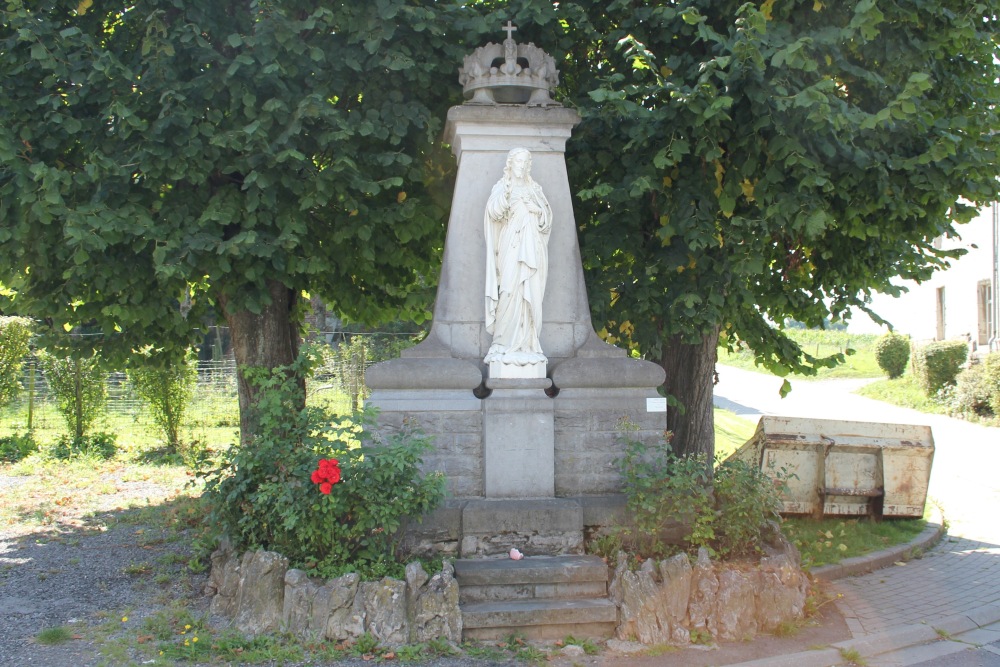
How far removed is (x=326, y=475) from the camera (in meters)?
5.34

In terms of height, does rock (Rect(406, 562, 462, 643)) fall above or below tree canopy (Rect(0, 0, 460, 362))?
below

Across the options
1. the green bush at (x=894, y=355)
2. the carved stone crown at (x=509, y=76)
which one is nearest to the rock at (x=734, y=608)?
the carved stone crown at (x=509, y=76)

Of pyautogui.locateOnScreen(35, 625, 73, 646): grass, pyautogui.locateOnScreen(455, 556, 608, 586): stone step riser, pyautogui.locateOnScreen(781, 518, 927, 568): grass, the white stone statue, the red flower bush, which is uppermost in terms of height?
the white stone statue

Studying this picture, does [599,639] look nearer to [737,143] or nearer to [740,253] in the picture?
[740,253]

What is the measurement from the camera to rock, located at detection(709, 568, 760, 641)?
5484 millimetres

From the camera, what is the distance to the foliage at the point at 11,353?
13.4 meters

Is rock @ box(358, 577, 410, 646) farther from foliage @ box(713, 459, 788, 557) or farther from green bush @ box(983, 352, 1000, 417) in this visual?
green bush @ box(983, 352, 1000, 417)

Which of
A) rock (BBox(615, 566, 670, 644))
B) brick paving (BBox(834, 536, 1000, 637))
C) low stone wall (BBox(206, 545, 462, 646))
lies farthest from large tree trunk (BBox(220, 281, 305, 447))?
brick paving (BBox(834, 536, 1000, 637))

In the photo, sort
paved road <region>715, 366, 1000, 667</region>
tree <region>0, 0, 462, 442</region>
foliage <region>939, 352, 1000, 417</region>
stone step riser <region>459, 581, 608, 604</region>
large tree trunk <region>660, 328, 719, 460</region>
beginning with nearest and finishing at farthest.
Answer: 1. stone step riser <region>459, 581, 608, 604</region>
2. paved road <region>715, 366, 1000, 667</region>
3. tree <region>0, 0, 462, 442</region>
4. large tree trunk <region>660, 328, 719, 460</region>
5. foliage <region>939, 352, 1000, 417</region>

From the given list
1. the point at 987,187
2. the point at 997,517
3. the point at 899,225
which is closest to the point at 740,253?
the point at 899,225

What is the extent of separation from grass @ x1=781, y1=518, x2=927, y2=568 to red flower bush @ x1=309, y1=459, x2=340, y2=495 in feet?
13.2

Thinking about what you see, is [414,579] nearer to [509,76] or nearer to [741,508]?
[741,508]

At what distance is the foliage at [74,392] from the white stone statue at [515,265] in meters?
9.02

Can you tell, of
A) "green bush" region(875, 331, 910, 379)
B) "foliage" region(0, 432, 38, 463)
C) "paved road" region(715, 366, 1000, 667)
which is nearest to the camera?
"paved road" region(715, 366, 1000, 667)
